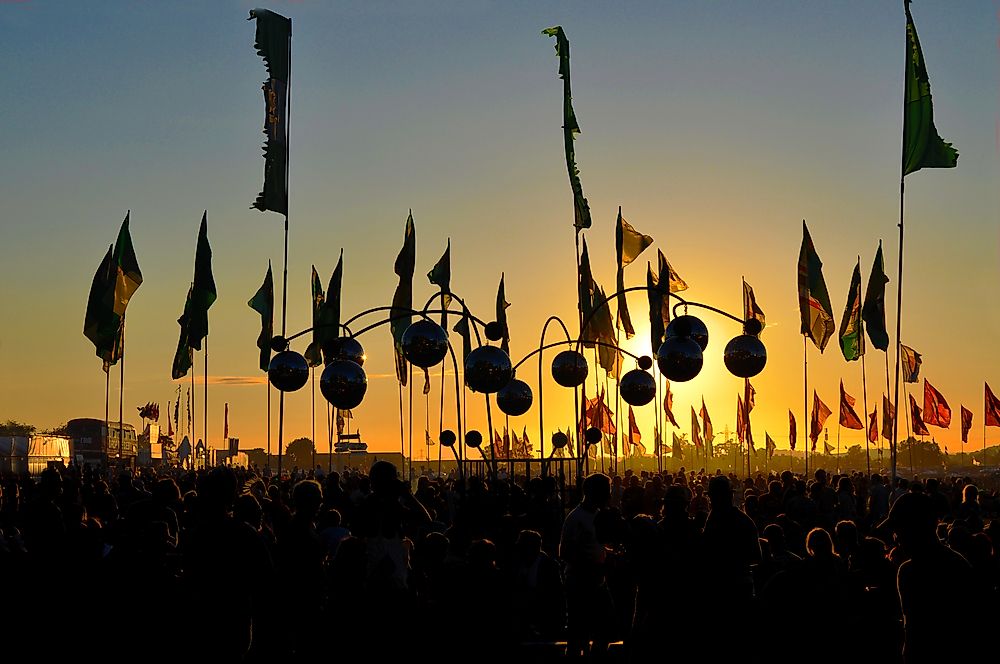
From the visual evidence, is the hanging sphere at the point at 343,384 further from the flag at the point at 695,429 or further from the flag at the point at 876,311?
the flag at the point at 695,429

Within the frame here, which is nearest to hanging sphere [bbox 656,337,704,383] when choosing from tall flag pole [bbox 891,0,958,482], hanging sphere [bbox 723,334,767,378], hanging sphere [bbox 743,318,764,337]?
hanging sphere [bbox 723,334,767,378]

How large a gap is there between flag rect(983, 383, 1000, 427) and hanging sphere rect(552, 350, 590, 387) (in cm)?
3766

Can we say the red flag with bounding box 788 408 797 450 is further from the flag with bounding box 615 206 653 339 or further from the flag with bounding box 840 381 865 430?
the flag with bounding box 615 206 653 339

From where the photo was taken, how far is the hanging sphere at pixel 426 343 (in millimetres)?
15867

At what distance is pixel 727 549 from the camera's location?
8219 millimetres

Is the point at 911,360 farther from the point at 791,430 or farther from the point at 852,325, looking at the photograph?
the point at 791,430

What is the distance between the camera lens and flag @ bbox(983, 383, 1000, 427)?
51.0 m

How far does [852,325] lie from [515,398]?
68.9 ft

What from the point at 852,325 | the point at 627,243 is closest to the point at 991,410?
the point at 852,325

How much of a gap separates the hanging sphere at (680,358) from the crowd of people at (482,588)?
5.40 m

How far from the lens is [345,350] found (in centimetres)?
1877

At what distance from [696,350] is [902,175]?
1033 cm

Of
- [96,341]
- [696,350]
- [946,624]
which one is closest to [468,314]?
[696,350]

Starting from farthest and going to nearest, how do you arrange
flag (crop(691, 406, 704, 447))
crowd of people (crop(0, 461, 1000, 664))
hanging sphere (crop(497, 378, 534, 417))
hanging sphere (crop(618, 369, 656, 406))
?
flag (crop(691, 406, 704, 447)) < hanging sphere (crop(497, 378, 534, 417)) < hanging sphere (crop(618, 369, 656, 406)) < crowd of people (crop(0, 461, 1000, 664))
